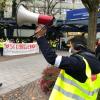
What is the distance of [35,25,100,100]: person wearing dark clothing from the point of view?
3926 millimetres

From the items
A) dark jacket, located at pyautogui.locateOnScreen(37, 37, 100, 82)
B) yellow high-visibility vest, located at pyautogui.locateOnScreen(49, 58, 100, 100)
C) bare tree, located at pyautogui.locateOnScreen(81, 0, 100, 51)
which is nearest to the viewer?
dark jacket, located at pyautogui.locateOnScreen(37, 37, 100, 82)

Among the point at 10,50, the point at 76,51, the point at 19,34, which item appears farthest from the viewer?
the point at 19,34

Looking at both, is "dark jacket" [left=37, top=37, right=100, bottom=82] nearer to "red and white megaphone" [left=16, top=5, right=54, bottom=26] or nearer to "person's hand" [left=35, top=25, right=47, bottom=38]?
"person's hand" [left=35, top=25, right=47, bottom=38]

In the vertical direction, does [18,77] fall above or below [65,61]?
below

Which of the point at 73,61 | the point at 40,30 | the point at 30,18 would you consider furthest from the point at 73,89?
the point at 30,18

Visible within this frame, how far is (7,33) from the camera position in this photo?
36.6 meters

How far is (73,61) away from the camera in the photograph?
3.94 meters

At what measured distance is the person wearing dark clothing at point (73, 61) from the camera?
3926 mm

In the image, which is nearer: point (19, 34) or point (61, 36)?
point (61, 36)

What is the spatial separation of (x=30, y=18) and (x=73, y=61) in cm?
67

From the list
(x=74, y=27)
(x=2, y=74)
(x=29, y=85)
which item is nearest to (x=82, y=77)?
(x=29, y=85)

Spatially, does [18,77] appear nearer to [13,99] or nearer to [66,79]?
[13,99]

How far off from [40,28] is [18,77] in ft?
32.6

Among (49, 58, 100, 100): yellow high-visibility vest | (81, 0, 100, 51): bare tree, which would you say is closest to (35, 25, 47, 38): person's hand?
(49, 58, 100, 100): yellow high-visibility vest
